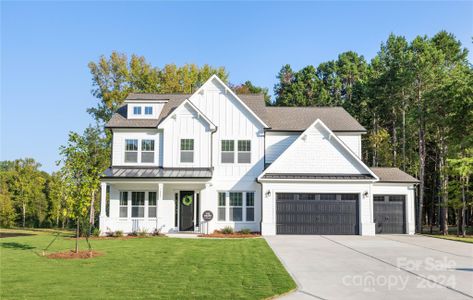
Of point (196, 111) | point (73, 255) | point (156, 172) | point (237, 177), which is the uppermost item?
point (196, 111)

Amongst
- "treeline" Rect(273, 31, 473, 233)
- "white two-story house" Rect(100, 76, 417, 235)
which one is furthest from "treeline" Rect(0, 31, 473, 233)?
"white two-story house" Rect(100, 76, 417, 235)

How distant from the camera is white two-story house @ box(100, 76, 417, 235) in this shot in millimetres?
25062

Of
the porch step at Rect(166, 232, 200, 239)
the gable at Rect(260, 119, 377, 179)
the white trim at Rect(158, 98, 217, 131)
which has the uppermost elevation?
the white trim at Rect(158, 98, 217, 131)

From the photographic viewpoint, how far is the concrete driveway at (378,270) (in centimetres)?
962

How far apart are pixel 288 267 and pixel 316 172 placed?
43.7 feet

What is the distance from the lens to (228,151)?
26.9 m

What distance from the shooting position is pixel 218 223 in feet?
85.4

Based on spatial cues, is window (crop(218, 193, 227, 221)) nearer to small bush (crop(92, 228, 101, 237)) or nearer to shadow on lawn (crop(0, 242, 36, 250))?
small bush (crop(92, 228, 101, 237))

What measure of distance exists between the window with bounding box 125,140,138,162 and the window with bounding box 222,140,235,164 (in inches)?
219

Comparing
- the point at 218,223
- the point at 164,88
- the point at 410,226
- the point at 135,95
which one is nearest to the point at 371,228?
the point at 410,226

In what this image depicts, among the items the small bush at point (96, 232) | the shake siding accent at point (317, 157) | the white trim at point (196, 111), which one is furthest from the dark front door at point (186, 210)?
the shake siding accent at point (317, 157)

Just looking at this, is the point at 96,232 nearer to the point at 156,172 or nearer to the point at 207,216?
the point at 156,172

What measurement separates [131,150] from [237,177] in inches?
274

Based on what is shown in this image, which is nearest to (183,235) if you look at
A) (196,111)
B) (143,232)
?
(143,232)
